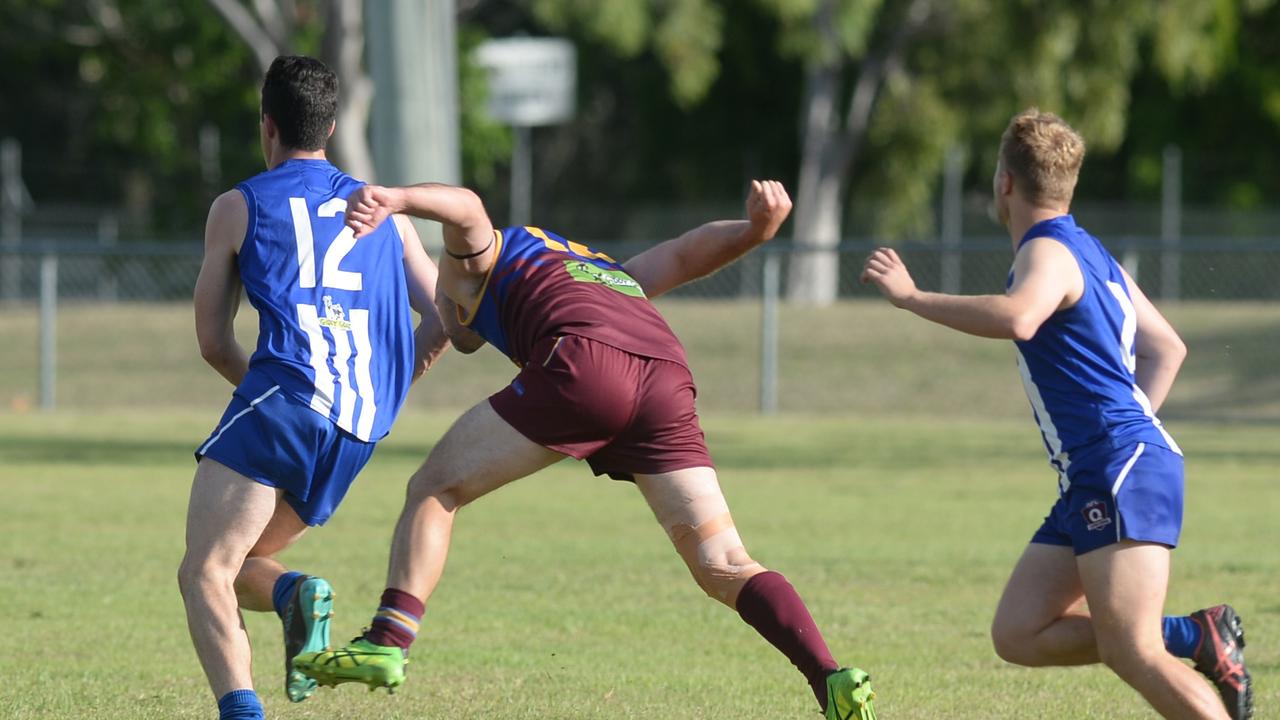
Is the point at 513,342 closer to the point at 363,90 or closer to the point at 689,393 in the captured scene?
the point at 689,393

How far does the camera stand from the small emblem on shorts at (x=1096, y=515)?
4.88 meters

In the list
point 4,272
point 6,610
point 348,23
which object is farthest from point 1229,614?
point 4,272

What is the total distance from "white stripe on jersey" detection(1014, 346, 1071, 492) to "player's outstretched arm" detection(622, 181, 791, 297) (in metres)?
0.91

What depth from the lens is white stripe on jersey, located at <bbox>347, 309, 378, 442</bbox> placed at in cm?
527

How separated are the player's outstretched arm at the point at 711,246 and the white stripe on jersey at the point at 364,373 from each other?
2.92 feet

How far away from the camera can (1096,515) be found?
4898 millimetres

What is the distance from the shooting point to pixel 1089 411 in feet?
16.3

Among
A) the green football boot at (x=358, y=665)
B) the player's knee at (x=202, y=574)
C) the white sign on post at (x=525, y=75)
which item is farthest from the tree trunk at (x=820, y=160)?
the green football boot at (x=358, y=665)

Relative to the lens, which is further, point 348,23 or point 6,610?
point 348,23

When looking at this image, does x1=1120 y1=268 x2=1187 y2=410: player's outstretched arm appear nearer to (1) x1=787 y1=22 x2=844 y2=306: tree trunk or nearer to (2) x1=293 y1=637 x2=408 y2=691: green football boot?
(2) x1=293 y1=637 x2=408 y2=691: green football boot

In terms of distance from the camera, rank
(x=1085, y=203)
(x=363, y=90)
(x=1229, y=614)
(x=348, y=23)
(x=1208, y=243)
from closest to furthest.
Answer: (x=1229, y=614) < (x=1208, y=243) < (x=348, y=23) < (x=363, y=90) < (x=1085, y=203)

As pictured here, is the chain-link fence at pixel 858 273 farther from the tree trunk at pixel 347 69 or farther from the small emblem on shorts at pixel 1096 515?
the small emblem on shorts at pixel 1096 515

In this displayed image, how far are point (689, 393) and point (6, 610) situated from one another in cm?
394

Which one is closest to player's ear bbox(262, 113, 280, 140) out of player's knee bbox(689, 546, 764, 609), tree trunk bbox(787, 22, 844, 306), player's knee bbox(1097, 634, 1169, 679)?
player's knee bbox(689, 546, 764, 609)
